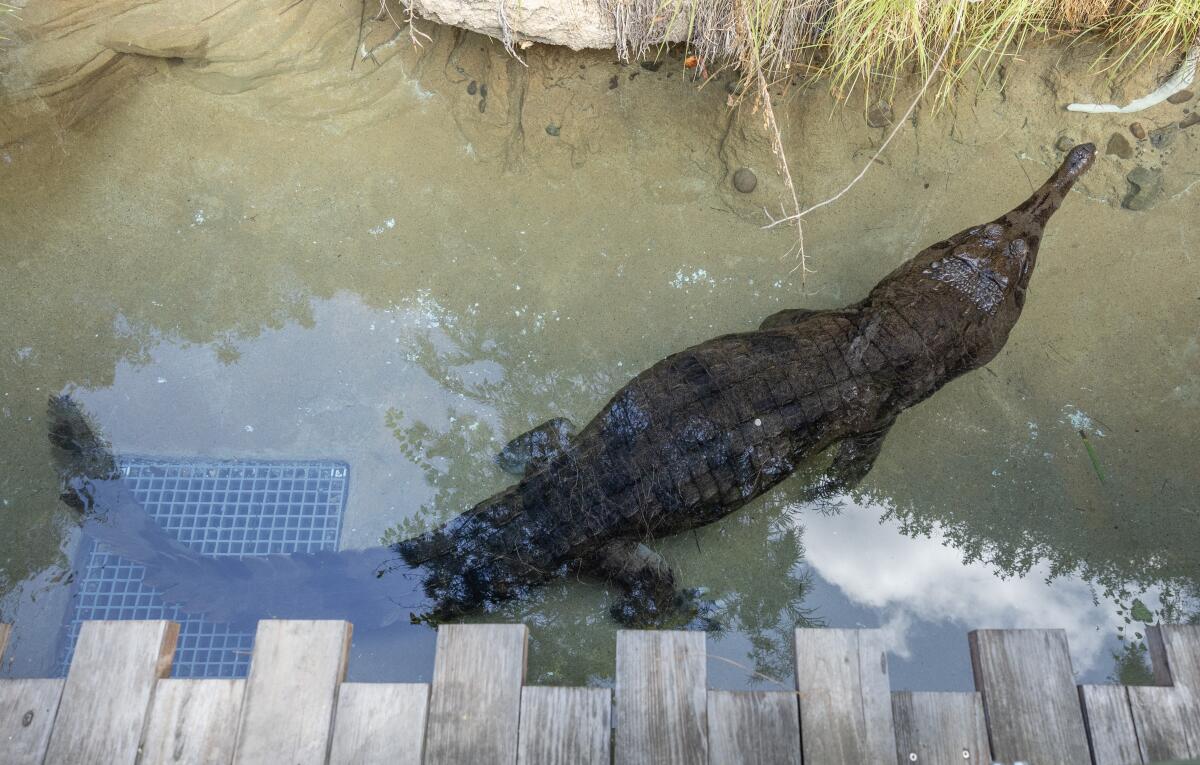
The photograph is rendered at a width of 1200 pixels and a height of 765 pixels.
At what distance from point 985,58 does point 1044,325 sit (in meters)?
1.60

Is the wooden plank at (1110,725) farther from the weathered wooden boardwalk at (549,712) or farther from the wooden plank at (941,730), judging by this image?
the wooden plank at (941,730)

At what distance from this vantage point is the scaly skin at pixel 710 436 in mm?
3371

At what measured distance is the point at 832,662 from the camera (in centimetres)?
230

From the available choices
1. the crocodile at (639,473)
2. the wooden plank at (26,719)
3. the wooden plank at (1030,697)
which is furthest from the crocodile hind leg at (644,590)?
the wooden plank at (26,719)

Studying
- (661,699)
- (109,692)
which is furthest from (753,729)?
(109,692)

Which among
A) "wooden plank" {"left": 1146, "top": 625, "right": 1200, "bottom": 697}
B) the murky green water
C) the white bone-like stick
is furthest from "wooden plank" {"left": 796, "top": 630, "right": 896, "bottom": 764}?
the white bone-like stick

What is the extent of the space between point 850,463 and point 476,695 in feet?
7.61

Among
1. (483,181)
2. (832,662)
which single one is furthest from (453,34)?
(832,662)

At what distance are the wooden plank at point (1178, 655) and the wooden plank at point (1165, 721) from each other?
3 centimetres

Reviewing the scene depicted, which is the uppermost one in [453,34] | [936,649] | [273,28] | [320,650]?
[273,28]

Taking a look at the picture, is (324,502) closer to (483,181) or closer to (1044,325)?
(483,181)

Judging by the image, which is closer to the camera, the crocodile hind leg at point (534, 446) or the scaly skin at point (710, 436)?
the scaly skin at point (710, 436)

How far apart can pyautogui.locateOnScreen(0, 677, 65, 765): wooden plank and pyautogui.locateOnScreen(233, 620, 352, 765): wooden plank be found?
1.97 feet

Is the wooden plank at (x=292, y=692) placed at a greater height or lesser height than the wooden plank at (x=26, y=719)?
lesser
